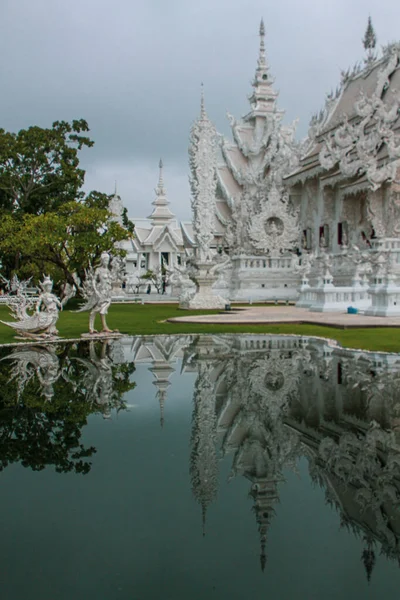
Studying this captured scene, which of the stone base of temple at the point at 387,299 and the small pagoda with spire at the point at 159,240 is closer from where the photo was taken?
the stone base of temple at the point at 387,299

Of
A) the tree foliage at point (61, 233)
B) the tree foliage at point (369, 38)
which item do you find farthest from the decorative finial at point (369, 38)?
the tree foliage at point (61, 233)

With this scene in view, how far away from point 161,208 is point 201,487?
56.2 m

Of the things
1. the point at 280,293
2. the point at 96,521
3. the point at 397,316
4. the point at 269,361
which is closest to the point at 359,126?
the point at 280,293

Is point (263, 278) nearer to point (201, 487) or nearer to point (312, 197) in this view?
point (312, 197)

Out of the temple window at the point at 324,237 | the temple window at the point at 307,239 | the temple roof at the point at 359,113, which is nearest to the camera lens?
the temple roof at the point at 359,113

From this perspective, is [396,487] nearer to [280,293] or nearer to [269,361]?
[269,361]

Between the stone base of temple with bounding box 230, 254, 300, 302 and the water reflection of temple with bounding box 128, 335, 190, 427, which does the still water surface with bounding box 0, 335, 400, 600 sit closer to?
the water reflection of temple with bounding box 128, 335, 190, 427

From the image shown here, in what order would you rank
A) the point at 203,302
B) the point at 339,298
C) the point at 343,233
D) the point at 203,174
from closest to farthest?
the point at 339,298 → the point at 203,302 → the point at 203,174 → the point at 343,233

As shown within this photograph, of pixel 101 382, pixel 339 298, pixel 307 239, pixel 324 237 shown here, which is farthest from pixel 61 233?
pixel 101 382

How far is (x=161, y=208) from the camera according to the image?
59.2 meters

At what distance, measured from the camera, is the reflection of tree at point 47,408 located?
183 inches

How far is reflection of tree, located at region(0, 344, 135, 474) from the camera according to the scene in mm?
4656

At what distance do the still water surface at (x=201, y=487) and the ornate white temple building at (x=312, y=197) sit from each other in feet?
37.6

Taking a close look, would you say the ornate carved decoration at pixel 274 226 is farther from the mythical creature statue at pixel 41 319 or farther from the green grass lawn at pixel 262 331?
the mythical creature statue at pixel 41 319
